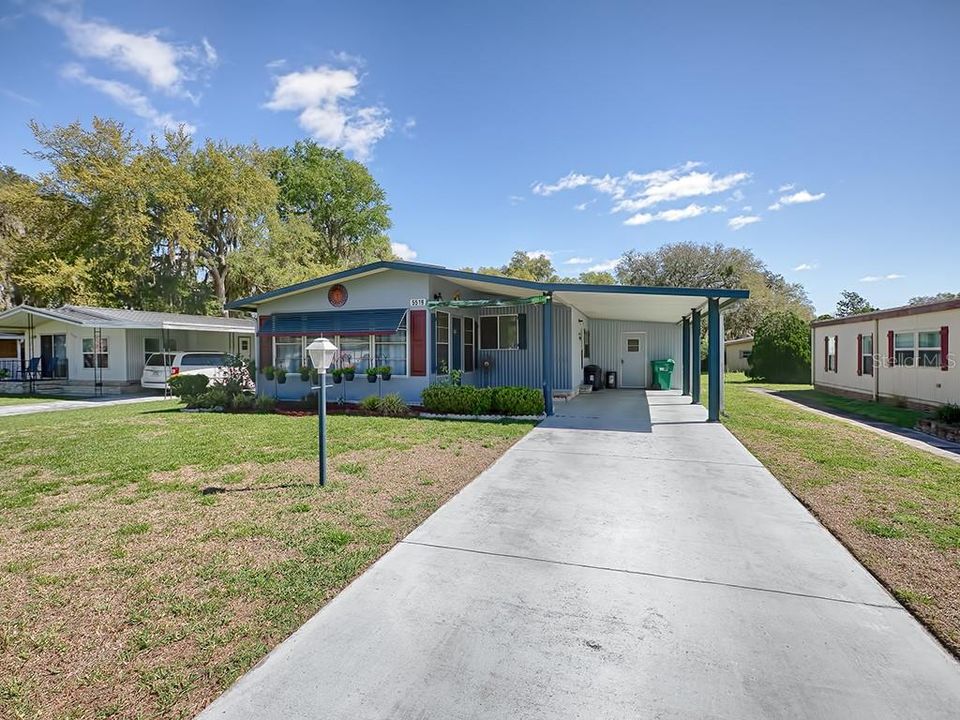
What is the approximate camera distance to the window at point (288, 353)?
12.7 m

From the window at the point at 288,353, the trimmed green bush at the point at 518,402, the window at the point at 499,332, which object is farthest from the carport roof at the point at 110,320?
the trimmed green bush at the point at 518,402

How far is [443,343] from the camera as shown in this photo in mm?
11867

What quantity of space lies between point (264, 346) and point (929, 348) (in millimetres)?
16236

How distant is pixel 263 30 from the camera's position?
10.9 m

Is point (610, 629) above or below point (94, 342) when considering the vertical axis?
below

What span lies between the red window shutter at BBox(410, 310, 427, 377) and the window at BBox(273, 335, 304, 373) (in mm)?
Result: 3332

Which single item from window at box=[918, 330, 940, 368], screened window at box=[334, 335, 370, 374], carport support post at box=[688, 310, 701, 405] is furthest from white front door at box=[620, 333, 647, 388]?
screened window at box=[334, 335, 370, 374]

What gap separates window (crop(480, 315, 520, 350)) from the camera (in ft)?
42.6

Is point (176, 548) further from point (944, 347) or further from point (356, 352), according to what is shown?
point (944, 347)

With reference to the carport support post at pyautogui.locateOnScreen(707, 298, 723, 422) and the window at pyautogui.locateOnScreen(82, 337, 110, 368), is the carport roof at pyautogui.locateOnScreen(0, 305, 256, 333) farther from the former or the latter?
the carport support post at pyautogui.locateOnScreen(707, 298, 723, 422)

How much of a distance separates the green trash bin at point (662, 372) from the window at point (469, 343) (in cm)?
686

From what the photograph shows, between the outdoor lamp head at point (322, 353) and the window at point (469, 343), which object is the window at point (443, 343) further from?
the outdoor lamp head at point (322, 353)

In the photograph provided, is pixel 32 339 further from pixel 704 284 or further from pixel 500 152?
pixel 704 284

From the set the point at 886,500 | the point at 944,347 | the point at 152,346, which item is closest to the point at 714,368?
the point at 886,500
